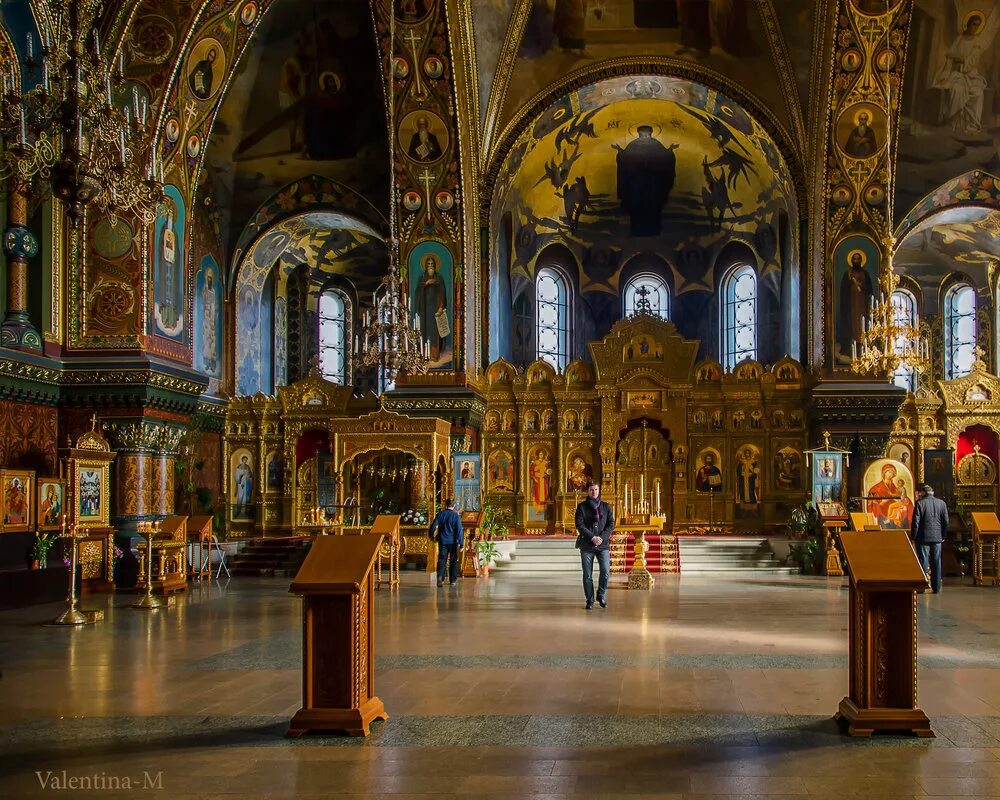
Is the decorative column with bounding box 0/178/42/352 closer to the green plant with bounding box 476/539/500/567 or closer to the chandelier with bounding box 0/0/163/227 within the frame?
the chandelier with bounding box 0/0/163/227

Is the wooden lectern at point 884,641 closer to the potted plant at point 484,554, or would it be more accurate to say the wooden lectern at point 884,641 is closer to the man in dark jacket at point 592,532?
the man in dark jacket at point 592,532

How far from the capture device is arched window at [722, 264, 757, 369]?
94.4 feet

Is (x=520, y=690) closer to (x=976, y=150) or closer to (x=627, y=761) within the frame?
(x=627, y=761)

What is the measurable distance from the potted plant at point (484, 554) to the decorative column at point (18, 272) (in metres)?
7.63

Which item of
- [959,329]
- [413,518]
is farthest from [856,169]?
[413,518]

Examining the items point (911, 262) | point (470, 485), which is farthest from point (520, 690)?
point (911, 262)

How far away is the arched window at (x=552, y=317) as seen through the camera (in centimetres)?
2911

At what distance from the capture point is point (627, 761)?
560 cm

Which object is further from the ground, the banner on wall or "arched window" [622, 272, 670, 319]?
"arched window" [622, 272, 670, 319]

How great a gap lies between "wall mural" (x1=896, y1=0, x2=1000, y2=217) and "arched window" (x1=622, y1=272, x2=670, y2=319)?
6915 millimetres

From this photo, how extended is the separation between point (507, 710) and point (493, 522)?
15.1m

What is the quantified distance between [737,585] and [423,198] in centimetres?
1017

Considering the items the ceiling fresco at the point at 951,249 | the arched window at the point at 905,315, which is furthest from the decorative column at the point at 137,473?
the arched window at the point at 905,315

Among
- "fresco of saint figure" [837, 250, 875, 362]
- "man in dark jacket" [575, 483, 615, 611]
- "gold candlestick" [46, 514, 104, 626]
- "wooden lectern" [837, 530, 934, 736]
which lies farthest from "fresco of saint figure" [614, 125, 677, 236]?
"wooden lectern" [837, 530, 934, 736]
